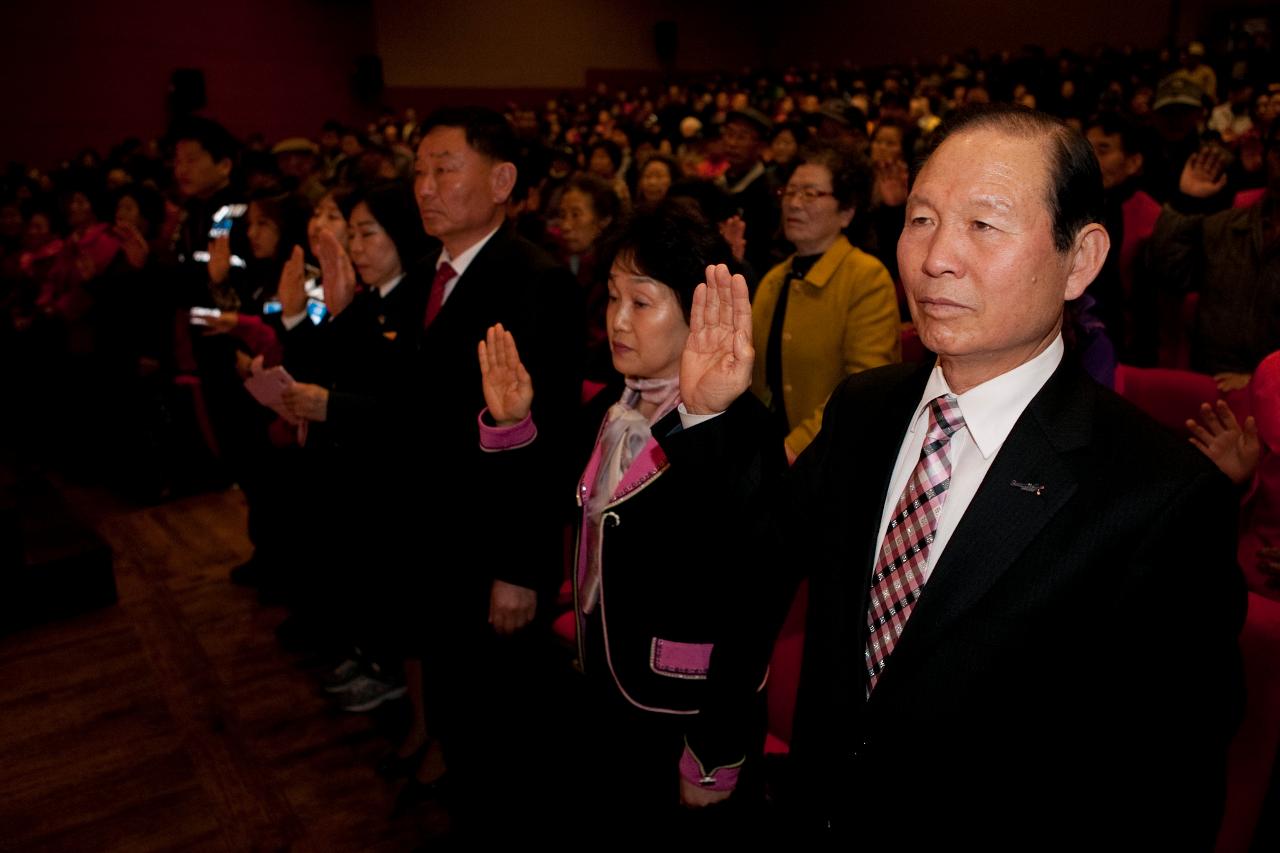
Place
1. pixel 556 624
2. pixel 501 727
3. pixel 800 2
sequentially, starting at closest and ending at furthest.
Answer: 1. pixel 556 624
2. pixel 501 727
3. pixel 800 2

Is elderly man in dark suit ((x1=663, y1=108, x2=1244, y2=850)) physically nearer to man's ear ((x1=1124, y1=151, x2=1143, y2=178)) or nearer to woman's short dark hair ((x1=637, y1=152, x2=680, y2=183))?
man's ear ((x1=1124, y1=151, x2=1143, y2=178))

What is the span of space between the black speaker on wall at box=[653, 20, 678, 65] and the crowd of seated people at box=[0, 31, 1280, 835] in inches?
517

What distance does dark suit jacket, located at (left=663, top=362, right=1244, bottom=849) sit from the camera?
2.93 feet

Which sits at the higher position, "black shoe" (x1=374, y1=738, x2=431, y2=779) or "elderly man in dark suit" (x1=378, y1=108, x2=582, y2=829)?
"elderly man in dark suit" (x1=378, y1=108, x2=582, y2=829)

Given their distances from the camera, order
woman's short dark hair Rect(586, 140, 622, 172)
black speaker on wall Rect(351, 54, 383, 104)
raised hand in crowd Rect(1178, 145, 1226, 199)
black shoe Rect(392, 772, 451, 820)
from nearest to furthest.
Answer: black shoe Rect(392, 772, 451, 820) < raised hand in crowd Rect(1178, 145, 1226, 199) < woman's short dark hair Rect(586, 140, 622, 172) < black speaker on wall Rect(351, 54, 383, 104)

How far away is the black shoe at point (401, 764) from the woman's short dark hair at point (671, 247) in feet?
5.01

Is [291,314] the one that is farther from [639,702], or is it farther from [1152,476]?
[1152,476]

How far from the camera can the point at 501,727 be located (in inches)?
93.4

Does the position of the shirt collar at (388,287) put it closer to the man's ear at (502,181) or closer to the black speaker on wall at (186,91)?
the man's ear at (502,181)

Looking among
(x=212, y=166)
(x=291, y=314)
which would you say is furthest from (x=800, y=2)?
(x=291, y=314)

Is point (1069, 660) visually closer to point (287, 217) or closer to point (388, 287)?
point (388, 287)

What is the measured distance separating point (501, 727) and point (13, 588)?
2.19 meters

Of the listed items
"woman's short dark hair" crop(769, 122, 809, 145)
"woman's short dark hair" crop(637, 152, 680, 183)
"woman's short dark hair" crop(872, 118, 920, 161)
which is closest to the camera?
"woman's short dark hair" crop(637, 152, 680, 183)

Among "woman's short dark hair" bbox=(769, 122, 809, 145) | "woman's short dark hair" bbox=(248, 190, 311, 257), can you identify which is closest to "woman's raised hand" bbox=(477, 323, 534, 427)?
"woman's short dark hair" bbox=(248, 190, 311, 257)
